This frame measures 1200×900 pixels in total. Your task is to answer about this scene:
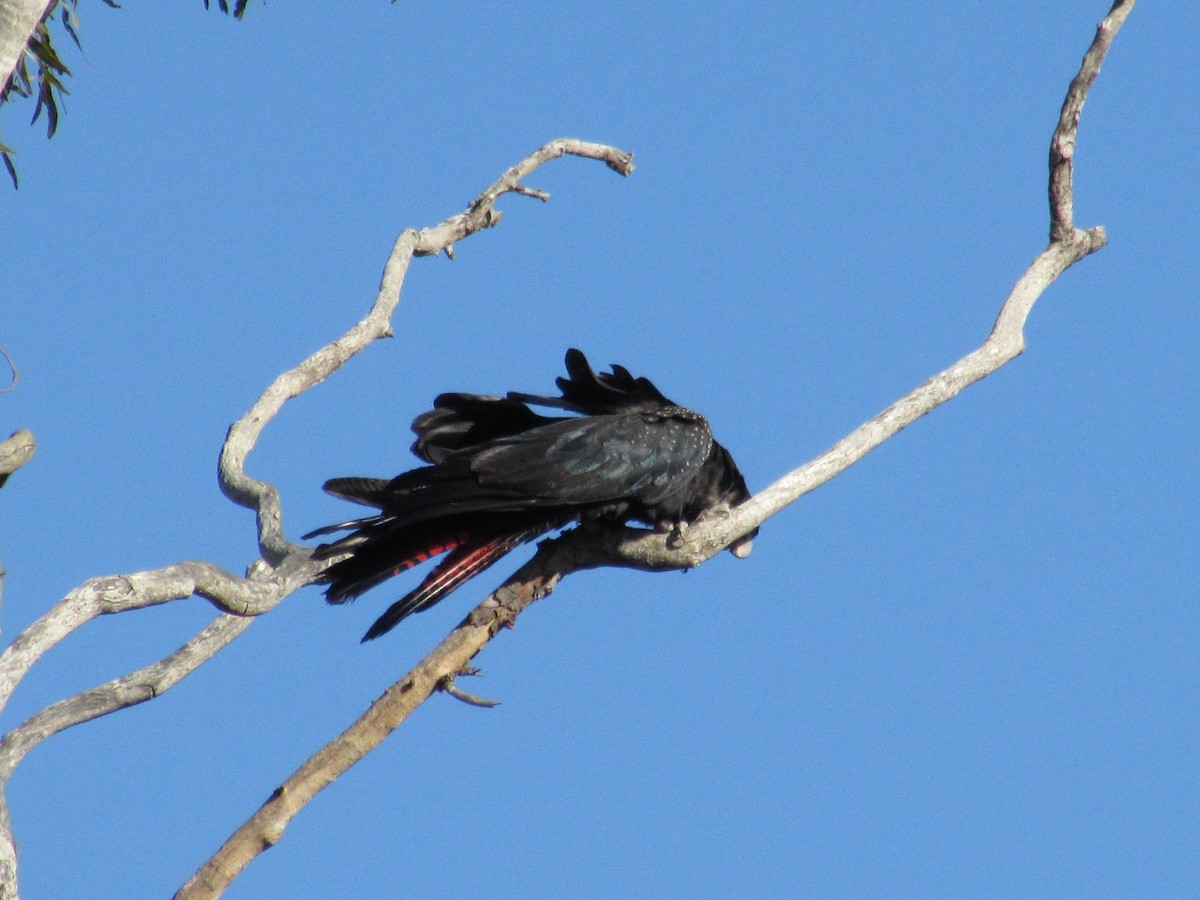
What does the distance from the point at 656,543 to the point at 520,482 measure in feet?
1.89

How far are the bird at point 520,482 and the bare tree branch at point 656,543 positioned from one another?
179 mm

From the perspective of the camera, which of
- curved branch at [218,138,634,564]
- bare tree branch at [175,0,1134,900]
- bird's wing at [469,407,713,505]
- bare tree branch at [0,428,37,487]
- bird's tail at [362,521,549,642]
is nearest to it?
bare tree branch at [175,0,1134,900]

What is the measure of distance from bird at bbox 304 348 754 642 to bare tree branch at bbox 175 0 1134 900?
0.59 ft

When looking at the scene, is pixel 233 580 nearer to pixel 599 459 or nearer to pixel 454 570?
pixel 454 570

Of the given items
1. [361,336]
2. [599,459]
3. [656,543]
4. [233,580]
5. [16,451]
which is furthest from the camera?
[361,336]

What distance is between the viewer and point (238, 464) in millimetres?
6324

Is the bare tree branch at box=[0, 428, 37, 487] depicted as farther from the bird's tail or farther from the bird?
the bird's tail

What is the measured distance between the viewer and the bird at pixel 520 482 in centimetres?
533

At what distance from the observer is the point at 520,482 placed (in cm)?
555

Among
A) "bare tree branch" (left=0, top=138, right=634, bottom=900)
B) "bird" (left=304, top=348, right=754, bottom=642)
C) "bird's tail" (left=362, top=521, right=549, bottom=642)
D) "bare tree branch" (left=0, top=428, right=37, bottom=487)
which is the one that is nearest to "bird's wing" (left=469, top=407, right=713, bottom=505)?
"bird" (left=304, top=348, right=754, bottom=642)

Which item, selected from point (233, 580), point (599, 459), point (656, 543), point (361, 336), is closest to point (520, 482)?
point (599, 459)

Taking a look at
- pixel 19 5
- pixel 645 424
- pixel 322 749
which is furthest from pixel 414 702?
pixel 19 5

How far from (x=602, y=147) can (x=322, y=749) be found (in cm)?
391

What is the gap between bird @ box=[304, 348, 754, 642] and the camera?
5.33 metres
